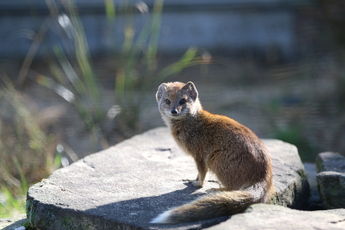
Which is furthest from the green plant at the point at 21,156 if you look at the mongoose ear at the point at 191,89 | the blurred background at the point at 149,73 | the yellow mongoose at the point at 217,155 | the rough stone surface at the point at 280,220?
the rough stone surface at the point at 280,220

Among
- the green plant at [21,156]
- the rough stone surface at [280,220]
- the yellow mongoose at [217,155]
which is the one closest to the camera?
the rough stone surface at [280,220]

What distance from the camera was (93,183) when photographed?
338 cm

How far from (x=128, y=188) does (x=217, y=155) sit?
0.67 meters

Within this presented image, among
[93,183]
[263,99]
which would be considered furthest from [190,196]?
[263,99]

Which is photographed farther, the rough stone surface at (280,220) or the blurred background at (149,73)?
the blurred background at (149,73)

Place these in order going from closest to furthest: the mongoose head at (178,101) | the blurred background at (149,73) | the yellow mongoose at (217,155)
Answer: the yellow mongoose at (217,155)
the mongoose head at (178,101)
the blurred background at (149,73)

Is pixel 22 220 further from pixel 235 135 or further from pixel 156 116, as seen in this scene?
pixel 156 116

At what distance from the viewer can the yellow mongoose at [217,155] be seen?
2.74m

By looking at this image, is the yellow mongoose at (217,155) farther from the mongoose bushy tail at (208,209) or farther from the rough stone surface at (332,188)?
the rough stone surface at (332,188)

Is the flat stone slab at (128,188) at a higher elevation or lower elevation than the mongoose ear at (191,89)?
lower

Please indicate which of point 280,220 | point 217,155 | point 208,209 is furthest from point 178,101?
point 280,220

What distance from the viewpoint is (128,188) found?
3287 mm

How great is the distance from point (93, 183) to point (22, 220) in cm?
57

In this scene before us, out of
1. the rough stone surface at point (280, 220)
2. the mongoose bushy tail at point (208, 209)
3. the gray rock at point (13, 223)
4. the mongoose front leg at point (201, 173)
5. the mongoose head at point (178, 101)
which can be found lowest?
the gray rock at point (13, 223)
